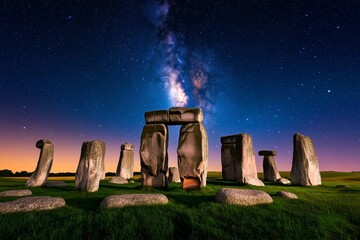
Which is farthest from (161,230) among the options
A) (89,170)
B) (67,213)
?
(89,170)

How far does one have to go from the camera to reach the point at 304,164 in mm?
11688

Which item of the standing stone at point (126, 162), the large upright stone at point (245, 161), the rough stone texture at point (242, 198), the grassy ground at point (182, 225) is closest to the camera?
the grassy ground at point (182, 225)

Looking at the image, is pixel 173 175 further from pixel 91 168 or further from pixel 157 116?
pixel 91 168

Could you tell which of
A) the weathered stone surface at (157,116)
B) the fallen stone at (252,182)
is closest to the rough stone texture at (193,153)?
the weathered stone surface at (157,116)

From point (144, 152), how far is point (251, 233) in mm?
7133

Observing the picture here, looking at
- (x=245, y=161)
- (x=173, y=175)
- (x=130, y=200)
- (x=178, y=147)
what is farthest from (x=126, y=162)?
(x=130, y=200)

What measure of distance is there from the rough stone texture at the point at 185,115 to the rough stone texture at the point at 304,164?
6946 millimetres

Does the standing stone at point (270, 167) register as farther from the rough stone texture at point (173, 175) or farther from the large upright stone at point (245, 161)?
the rough stone texture at point (173, 175)

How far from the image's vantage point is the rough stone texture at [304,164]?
1151 centimetres

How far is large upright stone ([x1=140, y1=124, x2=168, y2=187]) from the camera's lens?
9.08m

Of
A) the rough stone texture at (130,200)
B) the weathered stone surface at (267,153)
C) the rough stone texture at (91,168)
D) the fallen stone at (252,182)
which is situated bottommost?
the fallen stone at (252,182)

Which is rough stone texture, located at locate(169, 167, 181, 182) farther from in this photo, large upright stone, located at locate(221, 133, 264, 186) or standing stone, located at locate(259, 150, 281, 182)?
standing stone, located at locate(259, 150, 281, 182)

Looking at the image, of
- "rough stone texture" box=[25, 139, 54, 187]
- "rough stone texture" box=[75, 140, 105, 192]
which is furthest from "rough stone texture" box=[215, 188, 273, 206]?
"rough stone texture" box=[25, 139, 54, 187]

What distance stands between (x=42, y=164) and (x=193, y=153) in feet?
25.2
